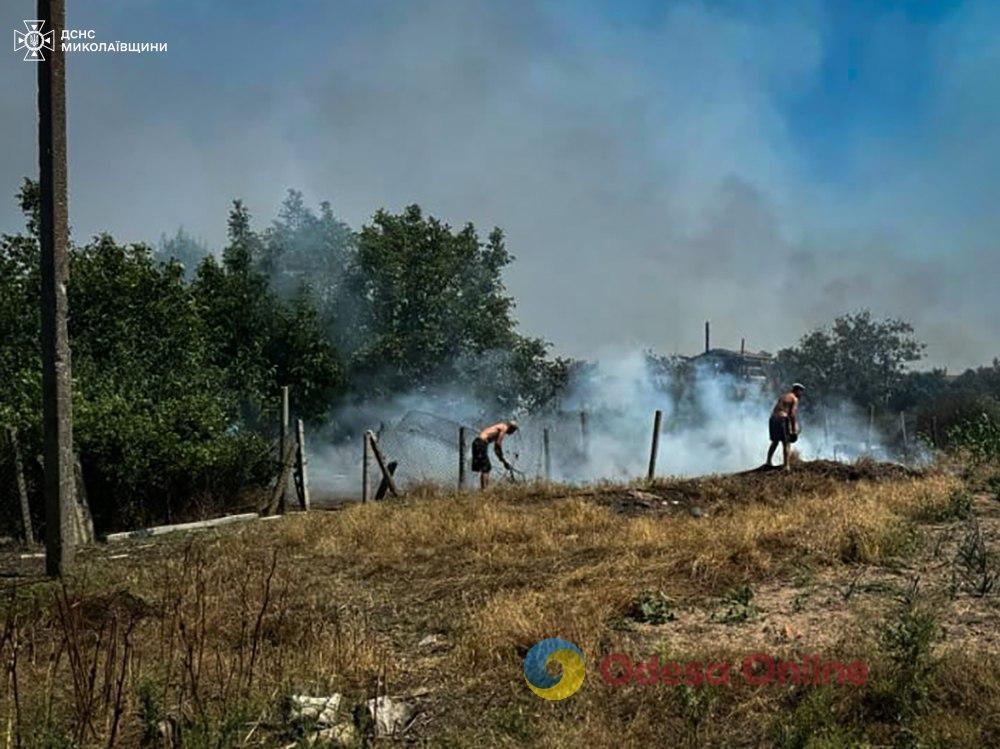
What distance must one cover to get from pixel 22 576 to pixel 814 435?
74.7 ft

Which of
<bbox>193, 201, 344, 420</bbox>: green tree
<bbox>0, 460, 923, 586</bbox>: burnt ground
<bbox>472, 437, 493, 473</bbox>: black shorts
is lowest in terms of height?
<bbox>0, 460, 923, 586</bbox>: burnt ground

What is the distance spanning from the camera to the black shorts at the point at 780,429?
15508mm

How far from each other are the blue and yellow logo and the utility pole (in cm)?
485

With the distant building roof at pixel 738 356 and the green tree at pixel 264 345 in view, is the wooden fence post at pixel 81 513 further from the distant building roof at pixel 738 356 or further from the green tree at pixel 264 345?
the distant building roof at pixel 738 356

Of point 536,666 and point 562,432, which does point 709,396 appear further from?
point 536,666

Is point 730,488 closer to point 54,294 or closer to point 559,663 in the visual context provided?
point 559,663

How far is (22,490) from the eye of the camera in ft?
32.8

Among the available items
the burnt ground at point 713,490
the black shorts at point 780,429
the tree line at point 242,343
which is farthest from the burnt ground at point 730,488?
the tree line at point 242,343

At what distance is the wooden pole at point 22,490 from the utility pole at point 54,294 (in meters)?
2.95

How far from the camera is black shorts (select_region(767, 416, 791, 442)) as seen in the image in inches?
611

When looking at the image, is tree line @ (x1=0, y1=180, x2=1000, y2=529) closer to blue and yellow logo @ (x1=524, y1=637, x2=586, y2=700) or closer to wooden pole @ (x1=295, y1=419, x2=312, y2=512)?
wooden pole @ (x1=295, y1=419, x2=312, y2=512)

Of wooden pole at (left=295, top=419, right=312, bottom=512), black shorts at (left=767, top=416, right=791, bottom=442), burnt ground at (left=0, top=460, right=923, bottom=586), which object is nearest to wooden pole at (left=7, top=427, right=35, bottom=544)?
burnt ground at (left=0, top=460, right=923, bottom=586)

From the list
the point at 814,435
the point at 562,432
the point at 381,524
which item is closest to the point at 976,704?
the point at 381,524

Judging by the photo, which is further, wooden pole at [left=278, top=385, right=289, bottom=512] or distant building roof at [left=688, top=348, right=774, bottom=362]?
distant building roof at [left=688, top=348, right=774, bottom=362]
